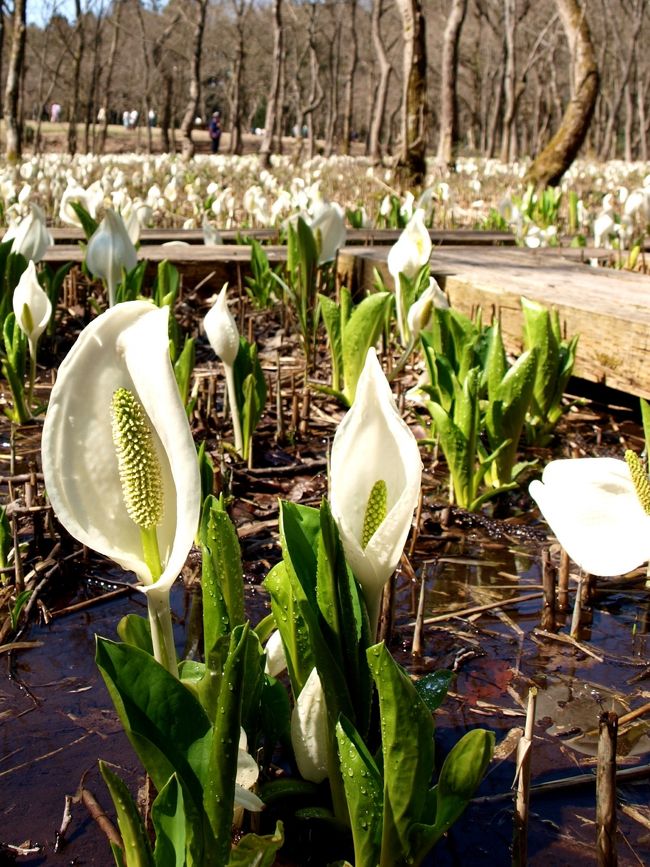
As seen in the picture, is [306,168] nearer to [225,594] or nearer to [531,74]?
[225,594]

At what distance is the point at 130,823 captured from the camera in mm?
857

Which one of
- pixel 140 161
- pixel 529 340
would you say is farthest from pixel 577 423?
pixel 140 161

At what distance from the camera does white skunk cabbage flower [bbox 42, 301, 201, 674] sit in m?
0.82

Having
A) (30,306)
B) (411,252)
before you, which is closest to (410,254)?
(411,252)

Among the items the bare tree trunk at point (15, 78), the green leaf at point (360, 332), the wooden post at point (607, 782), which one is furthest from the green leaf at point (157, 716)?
the bare tree trunk at point (15, 78)

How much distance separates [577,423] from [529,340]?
49cm

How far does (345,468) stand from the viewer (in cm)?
94

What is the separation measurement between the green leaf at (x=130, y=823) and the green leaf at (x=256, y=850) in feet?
0.28

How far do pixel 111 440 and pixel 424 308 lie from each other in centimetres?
181

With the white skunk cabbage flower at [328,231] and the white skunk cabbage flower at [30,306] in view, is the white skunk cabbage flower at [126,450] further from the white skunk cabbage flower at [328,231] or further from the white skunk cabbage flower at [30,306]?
the white skunk cabbage flower at [328,231]

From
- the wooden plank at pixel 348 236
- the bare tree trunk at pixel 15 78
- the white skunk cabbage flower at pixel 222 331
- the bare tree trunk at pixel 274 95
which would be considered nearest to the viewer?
the white skunk cabbage flower at pixel 222 331

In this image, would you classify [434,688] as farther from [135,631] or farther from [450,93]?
[450,93]

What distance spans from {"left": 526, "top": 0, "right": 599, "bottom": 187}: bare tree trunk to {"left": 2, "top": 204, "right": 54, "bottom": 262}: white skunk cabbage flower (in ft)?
23.1

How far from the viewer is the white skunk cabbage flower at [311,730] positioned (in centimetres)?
108
